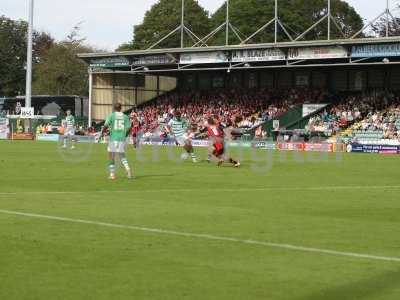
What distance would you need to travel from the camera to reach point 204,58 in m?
63.1

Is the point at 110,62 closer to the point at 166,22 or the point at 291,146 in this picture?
the point at 291,146

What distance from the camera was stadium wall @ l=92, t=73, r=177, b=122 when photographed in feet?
238

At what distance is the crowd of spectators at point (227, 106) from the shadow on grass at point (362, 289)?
169 feet

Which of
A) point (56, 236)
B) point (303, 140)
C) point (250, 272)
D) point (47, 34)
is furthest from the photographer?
point (47, 34)

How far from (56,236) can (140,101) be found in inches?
2473

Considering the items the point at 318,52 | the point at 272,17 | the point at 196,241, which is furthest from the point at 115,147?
the point at 272,17

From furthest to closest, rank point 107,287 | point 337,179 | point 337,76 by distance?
point 337,76, point 337,179, point 107,287

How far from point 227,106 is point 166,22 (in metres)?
48.9

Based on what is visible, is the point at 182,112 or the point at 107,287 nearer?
the point at 107,287

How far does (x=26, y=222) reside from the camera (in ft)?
41.6

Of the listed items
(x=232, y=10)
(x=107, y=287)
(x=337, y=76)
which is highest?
(x=232, y=10)

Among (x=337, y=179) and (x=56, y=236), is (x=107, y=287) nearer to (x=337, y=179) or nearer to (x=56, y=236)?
(x=56, y=236)

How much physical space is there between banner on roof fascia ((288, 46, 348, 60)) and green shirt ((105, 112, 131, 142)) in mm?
34864

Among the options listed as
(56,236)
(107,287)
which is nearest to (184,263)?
(107,287)
